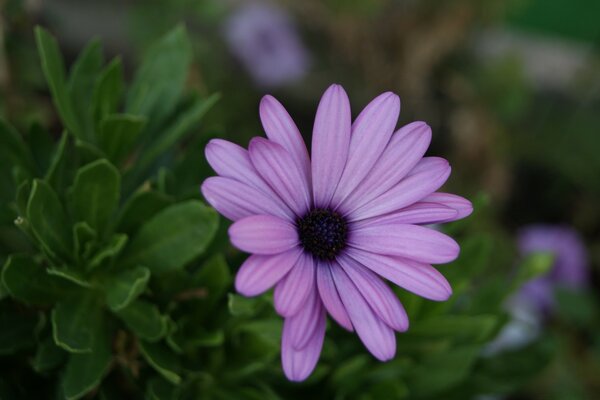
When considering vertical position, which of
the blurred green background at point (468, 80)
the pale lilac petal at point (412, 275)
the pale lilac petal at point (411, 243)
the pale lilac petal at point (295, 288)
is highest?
the pale lilac petal at point (411, 243)

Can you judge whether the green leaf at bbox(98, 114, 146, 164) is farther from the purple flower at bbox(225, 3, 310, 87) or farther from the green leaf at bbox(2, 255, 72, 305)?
the purple flower at bbox(225, 3, 310, 87)

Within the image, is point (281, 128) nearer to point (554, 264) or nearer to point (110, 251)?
point (110, 251)

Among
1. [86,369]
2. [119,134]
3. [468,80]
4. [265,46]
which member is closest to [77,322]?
[86,369]

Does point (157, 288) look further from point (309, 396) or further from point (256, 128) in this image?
point (256, 128)

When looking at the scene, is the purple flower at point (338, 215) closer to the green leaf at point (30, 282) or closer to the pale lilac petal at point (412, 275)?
the pale lilac petal at point (412, 275)

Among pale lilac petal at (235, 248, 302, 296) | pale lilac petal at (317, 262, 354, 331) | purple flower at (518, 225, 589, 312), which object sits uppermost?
pale lilac petal at (235, 248, 302, 296)

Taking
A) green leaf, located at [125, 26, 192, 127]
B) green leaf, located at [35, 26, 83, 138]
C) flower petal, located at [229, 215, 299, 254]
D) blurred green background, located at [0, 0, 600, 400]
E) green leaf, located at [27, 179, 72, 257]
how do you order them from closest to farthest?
flower petal, located at [229, 215, 299, 254]
green leaf, located at [27, 179, 72, 257]
green leaf, located at [35, 26, 83, 138]
green leaf, located at [125, 26, 192, 127]
blurred green background, located at [0, 0, 600, 400]

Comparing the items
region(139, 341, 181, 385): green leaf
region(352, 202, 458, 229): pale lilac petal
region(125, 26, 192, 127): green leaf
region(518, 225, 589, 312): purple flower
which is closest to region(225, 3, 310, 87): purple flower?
region(518, 225, 589, 312): purple flower

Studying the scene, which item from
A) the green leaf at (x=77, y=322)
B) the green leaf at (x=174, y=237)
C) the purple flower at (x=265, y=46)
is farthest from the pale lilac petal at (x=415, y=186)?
the purple flower at (x=265, y=46)
